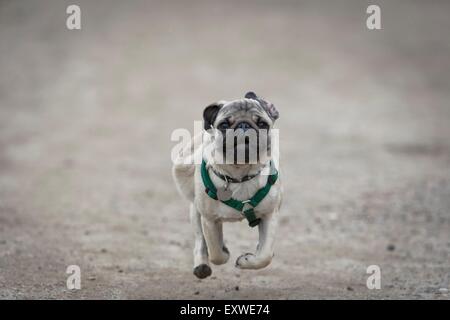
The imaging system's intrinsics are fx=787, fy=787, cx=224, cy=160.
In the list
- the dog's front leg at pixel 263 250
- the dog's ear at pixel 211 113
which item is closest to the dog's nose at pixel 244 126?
the dog's ear at pixel 211 113

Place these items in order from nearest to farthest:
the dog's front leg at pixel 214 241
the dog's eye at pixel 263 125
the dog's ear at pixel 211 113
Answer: the dog's eye at pixel 263 125, the dog's ear at pixel 211 113, the dog's front leg at pixel 214 241

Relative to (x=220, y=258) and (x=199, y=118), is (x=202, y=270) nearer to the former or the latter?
(x=220, y=258)

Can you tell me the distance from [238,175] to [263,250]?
674 millimetres

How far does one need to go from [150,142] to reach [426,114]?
694 cm

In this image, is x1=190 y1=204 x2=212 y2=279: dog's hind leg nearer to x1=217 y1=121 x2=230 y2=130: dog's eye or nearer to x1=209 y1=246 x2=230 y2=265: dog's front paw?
x1=209 y1=246 x2=230 y2=265: dog's front paw

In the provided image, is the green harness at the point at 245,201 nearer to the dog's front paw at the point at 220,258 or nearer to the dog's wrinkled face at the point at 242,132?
the dog's wrinkled face at the point at 242,132

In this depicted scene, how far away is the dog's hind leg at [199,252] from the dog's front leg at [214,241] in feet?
0.36

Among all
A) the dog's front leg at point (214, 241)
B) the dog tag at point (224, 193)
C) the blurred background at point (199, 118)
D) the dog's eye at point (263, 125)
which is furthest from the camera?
the blurred background at point (199, 118)

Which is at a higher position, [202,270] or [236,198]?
[236,198]

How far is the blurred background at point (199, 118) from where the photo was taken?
28.5ft

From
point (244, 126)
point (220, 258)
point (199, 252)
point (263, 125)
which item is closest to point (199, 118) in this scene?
point (199, 252)

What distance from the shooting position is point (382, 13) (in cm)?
2731

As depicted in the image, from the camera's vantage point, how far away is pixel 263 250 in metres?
6.53

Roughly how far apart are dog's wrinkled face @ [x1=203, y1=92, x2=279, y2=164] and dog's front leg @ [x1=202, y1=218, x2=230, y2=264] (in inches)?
31.5
